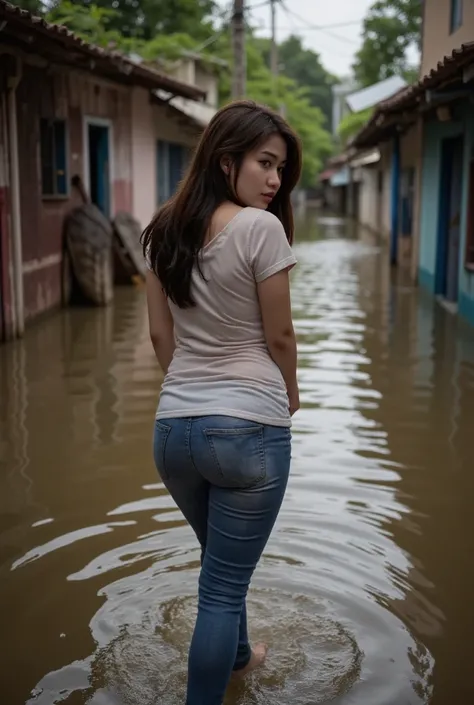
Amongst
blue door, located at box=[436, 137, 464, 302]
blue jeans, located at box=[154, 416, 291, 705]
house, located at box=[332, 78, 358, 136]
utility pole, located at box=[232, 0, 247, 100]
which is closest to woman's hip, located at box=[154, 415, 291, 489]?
blue jeans, located at box=[154, 416, 291, 705]

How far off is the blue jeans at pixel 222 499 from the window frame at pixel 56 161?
9.39 metres

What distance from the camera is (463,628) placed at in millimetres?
3424

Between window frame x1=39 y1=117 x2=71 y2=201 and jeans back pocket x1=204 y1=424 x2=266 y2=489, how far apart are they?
31.1 feet

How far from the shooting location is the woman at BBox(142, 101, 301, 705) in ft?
7.57

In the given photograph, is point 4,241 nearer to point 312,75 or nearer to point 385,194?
point 385,194

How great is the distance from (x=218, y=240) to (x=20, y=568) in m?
2.25

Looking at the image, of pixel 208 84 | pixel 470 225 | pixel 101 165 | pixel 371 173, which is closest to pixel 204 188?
pixel 470 225

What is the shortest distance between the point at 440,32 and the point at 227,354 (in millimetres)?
12568

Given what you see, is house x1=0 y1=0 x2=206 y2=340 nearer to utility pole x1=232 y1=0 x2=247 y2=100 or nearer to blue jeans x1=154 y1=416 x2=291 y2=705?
utility pole x1=232 y1=0 x2=247 y2=100

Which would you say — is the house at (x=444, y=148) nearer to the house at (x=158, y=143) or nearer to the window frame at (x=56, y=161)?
the house at (x=158, y=143)

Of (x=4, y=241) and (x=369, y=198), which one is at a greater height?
(x=369, y=198)

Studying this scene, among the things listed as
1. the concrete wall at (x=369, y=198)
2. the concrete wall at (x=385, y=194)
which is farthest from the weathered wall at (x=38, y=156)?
the concrete wall at (x=369, y=198)

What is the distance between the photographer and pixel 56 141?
40.1 ft

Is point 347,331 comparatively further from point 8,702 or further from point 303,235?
point 303,235
